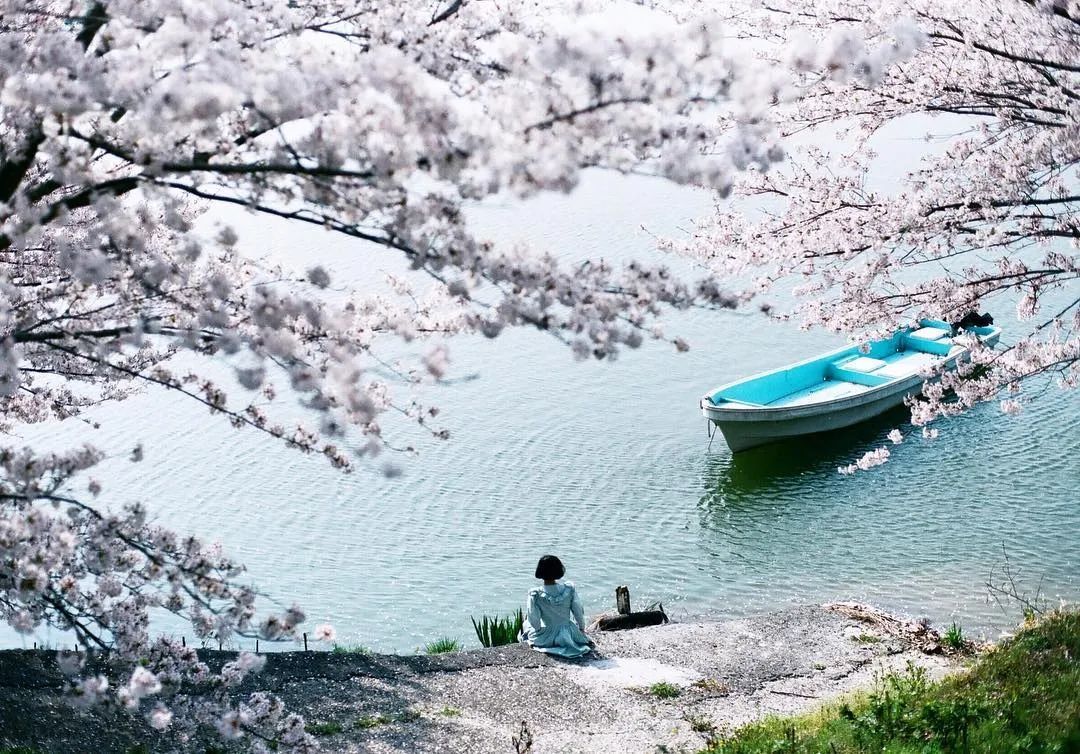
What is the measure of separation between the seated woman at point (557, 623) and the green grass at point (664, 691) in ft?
3.31

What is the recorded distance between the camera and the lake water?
1252cm

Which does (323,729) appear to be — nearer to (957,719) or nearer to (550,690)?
(550,690)

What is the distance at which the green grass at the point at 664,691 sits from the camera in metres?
7.80

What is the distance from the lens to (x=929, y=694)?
6.54 m

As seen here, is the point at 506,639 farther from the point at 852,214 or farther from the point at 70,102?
the point at 70,102

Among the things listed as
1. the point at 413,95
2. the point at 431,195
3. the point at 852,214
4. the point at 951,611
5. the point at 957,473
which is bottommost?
the point at 951,611

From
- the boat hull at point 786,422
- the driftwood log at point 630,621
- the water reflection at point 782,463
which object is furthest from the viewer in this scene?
the boat hull at point 786,422

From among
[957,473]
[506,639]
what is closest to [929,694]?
[506,639]

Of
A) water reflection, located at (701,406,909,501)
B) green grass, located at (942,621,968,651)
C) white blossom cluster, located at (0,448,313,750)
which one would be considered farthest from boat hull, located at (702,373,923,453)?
white blossom cluster, located at (0,448,313,750)

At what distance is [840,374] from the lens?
1820 cm

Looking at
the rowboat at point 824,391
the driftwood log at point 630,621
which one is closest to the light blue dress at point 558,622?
the driftwood log at point 630,621

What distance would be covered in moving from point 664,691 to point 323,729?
8.40 ft

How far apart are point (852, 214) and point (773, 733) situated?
4027 mm

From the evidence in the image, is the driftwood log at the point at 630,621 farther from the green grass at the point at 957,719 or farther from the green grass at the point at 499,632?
the green grass at the point at 957,719
